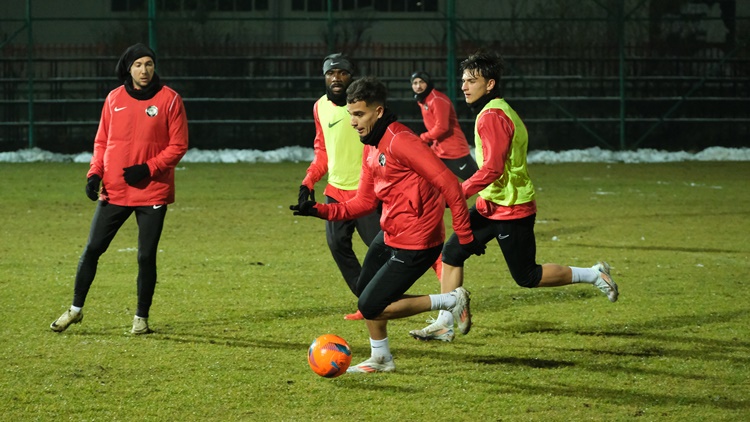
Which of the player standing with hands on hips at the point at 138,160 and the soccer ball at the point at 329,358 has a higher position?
the player standing with hands on hips at the point at 138,160

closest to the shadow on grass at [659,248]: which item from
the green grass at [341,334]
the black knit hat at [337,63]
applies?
the green grass at [341,334]

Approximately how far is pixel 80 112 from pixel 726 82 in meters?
15.6

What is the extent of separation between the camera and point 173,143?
7.84 m

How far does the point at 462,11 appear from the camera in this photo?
29.7 meters

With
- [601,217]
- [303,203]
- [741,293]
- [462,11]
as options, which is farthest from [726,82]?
[303,203]

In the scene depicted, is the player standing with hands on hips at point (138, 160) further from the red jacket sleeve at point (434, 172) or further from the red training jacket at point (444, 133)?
the red training jacket at point (444, 133)

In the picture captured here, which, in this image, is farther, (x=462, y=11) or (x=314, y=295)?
(x=462, y=11)

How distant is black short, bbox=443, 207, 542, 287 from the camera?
24.2 feet

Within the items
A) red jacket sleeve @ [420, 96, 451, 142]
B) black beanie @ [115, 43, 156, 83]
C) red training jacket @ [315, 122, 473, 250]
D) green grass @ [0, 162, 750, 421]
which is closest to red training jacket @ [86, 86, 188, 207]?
black beanie @ [115, 43, 156, 83]

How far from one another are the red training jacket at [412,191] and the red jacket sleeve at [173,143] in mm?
1591

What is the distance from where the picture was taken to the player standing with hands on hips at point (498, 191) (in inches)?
281

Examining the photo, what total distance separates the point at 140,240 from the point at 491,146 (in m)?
2.57

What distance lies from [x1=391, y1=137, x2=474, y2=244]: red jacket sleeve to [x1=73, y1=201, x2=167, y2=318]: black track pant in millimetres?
2298

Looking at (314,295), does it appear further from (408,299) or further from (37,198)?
(37,198)
